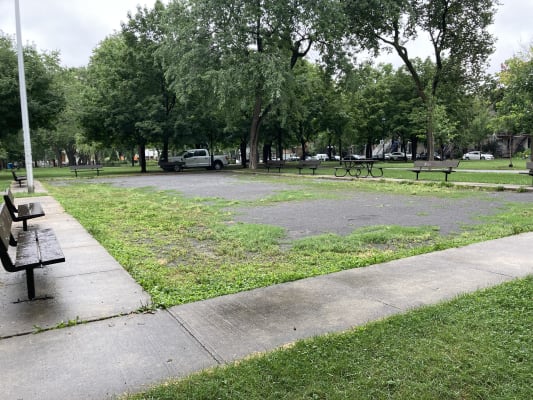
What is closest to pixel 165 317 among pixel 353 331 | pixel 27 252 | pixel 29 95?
pixel 353 331

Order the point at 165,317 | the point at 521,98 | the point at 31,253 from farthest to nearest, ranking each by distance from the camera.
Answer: the point at 521,98 < the point at 31,253 < the point at 165,317

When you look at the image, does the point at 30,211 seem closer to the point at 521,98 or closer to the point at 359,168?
the point at 359,168

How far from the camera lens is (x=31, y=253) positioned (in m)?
4.48

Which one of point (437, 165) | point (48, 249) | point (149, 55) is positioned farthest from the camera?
point (149, 55)

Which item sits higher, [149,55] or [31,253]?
[149,55]

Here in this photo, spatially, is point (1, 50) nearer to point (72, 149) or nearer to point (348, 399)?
point (348, 399)

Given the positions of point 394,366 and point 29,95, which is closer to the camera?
point 394,366

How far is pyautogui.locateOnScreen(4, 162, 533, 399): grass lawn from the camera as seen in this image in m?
2.63

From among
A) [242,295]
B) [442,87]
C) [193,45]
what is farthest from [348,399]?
[442,87]

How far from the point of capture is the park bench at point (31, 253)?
13.2ft

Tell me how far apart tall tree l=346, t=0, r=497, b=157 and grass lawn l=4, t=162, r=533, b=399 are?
88.7ft

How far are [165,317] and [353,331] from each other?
167 cm

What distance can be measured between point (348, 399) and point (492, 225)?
6585mm

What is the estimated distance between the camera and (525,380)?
2.66 m
